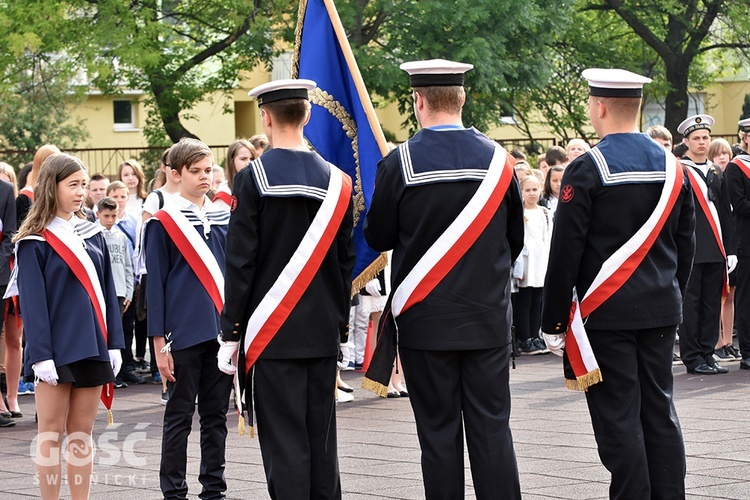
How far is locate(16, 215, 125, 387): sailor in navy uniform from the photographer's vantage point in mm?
6391

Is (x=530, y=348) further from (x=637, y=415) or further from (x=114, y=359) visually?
(x=637, y=415)

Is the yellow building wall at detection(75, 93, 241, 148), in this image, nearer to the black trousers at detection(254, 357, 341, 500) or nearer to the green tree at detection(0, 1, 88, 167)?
the green tree at detection(0, 1, 88, 167)

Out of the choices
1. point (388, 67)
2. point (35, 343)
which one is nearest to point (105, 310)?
point (35, 343)

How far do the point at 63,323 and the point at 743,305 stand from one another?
7.74 m

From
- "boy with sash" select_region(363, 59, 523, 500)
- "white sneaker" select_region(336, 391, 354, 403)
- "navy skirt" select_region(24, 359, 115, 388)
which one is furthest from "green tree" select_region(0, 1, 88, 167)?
"boy with sash" select_region(363, 59, 523, 500)

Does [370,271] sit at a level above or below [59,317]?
above

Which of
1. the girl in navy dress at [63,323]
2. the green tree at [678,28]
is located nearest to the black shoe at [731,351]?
the girl in navy dress at [63,323]

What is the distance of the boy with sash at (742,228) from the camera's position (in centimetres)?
1197

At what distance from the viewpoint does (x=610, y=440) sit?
5.90 meters

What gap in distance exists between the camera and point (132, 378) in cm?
1248

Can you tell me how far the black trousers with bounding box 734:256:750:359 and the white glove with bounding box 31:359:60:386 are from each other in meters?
7.68

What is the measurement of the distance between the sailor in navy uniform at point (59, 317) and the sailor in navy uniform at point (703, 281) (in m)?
6.61

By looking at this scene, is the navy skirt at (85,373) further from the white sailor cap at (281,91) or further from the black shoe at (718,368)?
the black shoe at (718,368)

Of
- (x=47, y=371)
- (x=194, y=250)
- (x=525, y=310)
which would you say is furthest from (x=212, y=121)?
(x=47, y=371)
